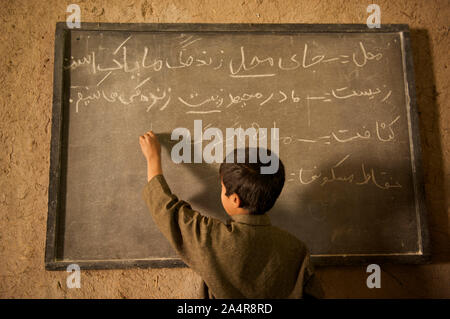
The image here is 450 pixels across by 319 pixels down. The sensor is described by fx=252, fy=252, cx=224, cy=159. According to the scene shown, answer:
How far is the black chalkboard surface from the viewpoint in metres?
1.06

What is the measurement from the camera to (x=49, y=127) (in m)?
1.12

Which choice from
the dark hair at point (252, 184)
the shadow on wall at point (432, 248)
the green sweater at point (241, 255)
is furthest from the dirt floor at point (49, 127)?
the dark hair at point (252, 184)

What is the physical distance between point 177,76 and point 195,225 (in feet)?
2.22

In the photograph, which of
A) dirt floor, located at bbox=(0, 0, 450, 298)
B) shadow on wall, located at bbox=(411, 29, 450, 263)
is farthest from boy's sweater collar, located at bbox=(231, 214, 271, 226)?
shadow on wall, located at bbox=(411, 29, 450, 263)

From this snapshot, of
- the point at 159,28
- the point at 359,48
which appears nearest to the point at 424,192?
the point at 359,48

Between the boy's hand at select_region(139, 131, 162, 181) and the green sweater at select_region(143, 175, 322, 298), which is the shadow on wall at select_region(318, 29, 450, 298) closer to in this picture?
the green sweater at select_region(143, 175, 322, 298)

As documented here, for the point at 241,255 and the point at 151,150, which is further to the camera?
the point at 151,150

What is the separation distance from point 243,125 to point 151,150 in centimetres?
40

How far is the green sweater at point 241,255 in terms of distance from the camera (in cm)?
76

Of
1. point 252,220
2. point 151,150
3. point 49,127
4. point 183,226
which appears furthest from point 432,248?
point 49,127

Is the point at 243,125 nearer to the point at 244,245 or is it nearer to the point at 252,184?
the point at 252,184

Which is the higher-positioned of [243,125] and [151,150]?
[243,125]
